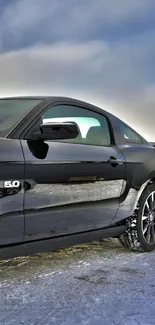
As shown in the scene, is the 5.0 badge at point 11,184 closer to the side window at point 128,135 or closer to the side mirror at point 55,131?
the side mirror at point 55,131

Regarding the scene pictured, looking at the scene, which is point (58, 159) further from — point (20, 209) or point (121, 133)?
point (121, 133)

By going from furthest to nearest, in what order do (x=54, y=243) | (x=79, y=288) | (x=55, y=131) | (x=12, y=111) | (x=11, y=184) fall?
(x=12, y=111)
(x=54, y=243)
(x=55, y=131)
(x=79, y=288)
(x=11, y=184)

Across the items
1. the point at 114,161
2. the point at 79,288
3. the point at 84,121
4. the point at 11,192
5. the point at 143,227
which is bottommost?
the point at 79,288

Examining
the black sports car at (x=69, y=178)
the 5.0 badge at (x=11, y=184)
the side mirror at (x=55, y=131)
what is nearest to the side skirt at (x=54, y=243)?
the black sports car at (x=69, y=178)

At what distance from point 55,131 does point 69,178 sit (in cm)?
41

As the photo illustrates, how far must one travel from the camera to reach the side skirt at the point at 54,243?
3.21m

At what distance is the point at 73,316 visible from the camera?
273 centimetres

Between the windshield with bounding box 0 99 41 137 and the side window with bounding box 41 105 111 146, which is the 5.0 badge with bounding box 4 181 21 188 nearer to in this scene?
the windshield with bounding box 0 99 41 137

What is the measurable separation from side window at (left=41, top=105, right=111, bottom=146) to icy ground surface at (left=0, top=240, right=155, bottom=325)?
1.07m

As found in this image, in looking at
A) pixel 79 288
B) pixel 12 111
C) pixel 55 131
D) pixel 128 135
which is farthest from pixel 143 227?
pixel 12 111

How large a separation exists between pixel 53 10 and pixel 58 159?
4.70 metres

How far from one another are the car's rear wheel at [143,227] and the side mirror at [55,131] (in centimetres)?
135

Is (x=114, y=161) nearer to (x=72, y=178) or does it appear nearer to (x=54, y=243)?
(x=72, y=178)

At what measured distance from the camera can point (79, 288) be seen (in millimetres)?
3277
